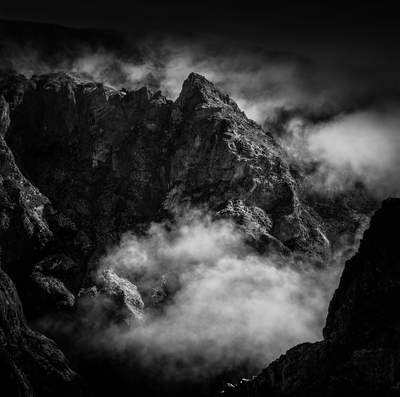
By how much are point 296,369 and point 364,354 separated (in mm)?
23311

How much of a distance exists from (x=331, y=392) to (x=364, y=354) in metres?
11.7

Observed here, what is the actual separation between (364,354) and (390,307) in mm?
16671

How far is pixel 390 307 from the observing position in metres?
191

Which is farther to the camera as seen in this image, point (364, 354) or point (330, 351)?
point (330, 351)

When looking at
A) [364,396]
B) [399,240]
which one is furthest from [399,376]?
[399,240]

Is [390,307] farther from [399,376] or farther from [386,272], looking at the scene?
[399,376]

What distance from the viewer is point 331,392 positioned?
18038cm

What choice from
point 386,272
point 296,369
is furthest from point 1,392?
point 386,272

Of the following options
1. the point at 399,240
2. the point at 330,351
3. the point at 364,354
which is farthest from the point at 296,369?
the point at 399,240

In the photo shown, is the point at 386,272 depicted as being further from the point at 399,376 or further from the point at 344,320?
the point at 399,376

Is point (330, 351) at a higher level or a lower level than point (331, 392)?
higher

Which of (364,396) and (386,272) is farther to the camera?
(386,272)

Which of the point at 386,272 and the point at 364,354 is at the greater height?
the point at 386,272

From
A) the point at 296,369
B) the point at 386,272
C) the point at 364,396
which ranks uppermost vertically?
the point at 386,272
